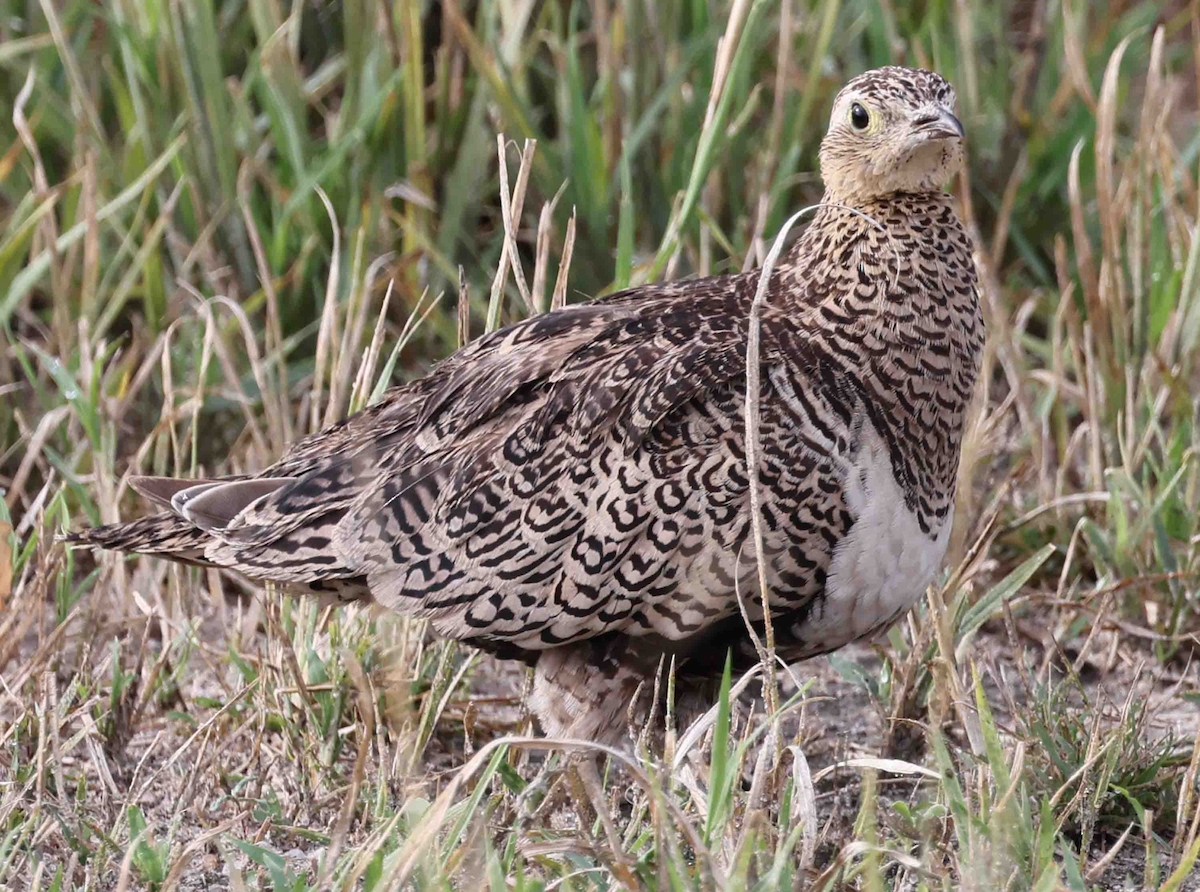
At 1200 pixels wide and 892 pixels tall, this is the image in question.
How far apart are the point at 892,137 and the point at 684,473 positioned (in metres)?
0.73

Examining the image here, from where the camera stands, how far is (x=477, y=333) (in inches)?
189

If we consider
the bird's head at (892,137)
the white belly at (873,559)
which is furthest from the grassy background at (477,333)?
the bird's head at (892,137)

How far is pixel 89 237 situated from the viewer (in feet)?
14.0

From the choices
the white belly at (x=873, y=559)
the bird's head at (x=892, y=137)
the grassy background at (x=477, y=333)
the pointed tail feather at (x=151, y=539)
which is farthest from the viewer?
the pointed tail feather at (x=151, y=539)

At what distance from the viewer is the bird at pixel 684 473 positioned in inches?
122

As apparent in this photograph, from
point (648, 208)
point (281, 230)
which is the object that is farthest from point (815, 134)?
point (281, 230)

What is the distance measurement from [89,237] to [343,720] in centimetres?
148

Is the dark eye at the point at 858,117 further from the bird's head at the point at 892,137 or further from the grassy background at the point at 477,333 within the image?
the grassy background at the point at 477,333

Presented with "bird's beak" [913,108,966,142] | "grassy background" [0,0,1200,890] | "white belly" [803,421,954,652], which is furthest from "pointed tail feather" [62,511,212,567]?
"bird's beak" [913,108,966,142]

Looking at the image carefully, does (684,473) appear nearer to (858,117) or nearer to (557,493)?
(557,493)

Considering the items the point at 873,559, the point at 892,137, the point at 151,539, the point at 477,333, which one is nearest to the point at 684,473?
the point at 873,559

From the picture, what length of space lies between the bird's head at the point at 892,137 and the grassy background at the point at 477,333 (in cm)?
35

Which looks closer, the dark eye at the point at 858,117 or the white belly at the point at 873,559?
the white belly at the point at 873,559

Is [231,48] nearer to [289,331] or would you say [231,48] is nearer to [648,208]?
[289,331]
